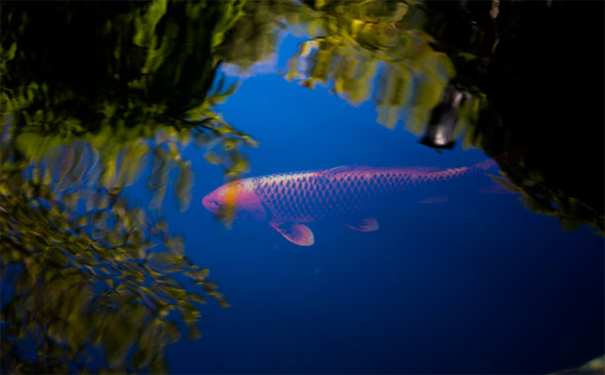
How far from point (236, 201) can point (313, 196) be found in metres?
Answer: 0.42

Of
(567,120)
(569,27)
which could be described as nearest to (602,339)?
(567,120)

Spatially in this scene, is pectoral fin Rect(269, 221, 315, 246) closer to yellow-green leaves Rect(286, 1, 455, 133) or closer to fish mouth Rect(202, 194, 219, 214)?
fish mouth Rect(202, 194, 219, 214)

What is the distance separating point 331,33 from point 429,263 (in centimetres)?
158

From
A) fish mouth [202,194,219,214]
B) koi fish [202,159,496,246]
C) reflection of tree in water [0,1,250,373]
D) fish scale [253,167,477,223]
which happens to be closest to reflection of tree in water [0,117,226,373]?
reflection of tree in water [0,1,250,373]

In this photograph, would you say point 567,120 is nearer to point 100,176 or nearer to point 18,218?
point 100,176

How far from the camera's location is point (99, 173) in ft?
6.84

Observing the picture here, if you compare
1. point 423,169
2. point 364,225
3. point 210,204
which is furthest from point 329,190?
point 210,204

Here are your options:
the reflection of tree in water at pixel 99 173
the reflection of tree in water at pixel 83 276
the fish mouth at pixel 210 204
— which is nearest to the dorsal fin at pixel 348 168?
the reflection of tree in water at pixel 99 173

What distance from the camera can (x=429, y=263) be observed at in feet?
7.39

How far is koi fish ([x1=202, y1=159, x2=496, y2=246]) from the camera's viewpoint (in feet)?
7.07

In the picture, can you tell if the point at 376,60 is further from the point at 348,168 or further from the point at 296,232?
the point at 296,232

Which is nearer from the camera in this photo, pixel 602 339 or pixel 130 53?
pixel 602 339

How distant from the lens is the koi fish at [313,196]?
2.15 metres

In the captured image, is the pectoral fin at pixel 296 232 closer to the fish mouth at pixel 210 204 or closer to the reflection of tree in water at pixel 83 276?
the fish mouth at pixel 210 204
